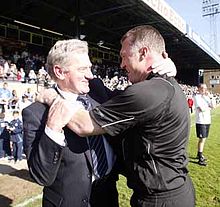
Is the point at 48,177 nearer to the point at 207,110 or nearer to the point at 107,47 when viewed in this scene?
the point at 207,110

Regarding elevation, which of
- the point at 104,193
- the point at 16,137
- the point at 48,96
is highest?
the point at 48,96

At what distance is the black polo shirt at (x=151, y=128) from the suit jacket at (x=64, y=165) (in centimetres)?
26

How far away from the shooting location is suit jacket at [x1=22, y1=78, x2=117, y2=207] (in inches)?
74.7

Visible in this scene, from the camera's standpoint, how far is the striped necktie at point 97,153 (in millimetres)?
2072

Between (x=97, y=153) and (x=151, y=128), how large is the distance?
45 centimetres

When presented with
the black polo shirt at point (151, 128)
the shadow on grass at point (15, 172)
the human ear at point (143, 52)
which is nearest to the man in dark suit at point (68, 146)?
the black polo shirt at point (151, 128)

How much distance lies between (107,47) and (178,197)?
29.2m

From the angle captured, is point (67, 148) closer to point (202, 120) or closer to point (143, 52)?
point (143, 52)

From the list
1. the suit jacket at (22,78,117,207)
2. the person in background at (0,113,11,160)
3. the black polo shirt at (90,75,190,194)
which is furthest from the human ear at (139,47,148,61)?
the person in background at (0,113,11,160)

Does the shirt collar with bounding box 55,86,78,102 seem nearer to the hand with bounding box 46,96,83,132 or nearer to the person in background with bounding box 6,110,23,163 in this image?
the hand with bounding box 46,96,83,132

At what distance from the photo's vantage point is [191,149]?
949cm

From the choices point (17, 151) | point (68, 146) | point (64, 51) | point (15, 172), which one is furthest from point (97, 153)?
point (17, 151)

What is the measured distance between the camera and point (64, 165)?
1984 mm

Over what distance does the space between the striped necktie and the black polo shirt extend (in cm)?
21
